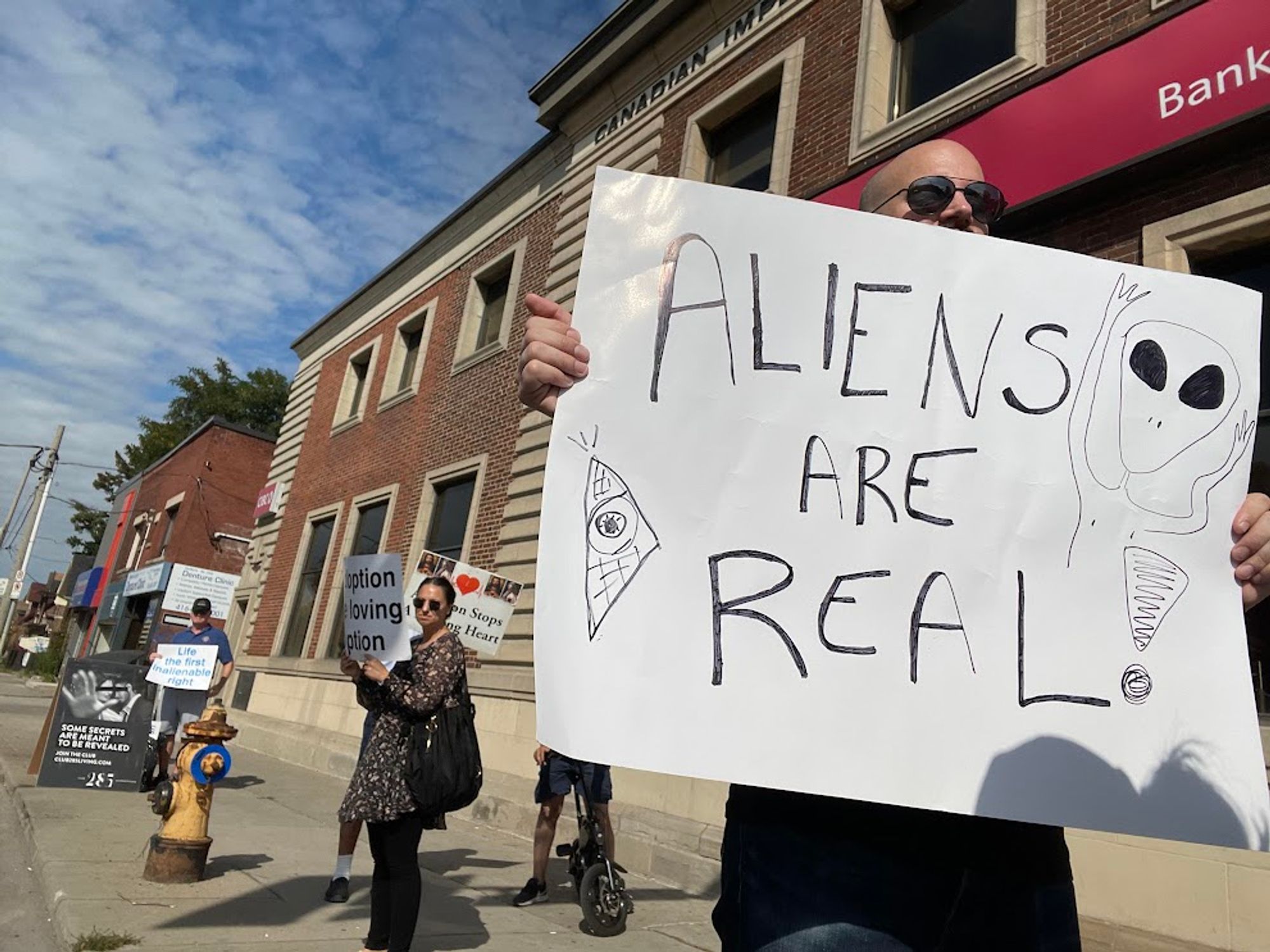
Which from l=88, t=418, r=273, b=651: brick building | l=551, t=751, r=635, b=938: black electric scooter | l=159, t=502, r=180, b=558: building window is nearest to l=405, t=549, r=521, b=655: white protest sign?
l=551, t=751, r=635, b=938: black electric scooter

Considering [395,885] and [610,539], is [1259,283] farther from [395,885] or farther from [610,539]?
[395,885]

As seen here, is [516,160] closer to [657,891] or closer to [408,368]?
[408,368]

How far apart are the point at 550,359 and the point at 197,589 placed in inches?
934

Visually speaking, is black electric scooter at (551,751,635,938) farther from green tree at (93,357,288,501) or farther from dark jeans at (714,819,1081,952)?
green tree at (93,357,288,501)

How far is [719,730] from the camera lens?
138 centimetres

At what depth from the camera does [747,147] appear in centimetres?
1026

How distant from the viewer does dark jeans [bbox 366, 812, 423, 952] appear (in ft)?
11.6

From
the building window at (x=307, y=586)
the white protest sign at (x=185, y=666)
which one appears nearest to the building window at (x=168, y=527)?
the building window at (x=307, y=586)

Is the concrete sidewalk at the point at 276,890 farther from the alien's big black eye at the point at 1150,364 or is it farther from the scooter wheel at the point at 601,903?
the alien's big black eye at the point at 1150,364

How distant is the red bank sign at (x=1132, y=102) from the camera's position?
5289 mm

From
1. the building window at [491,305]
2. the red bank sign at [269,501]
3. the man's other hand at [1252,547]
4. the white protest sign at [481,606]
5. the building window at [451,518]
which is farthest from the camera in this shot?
the red bank sign at [269,501]

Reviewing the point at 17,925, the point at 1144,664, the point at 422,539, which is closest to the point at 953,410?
the point at 1144,664

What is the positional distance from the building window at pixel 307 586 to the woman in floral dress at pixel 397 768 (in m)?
13.1

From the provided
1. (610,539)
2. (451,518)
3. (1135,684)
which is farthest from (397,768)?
(451,518)
